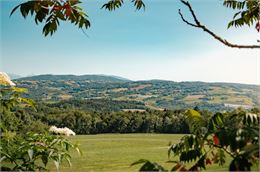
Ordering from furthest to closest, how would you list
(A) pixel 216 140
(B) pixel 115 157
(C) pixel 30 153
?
(B) pixel 115 157 < (C) pixel 30 153 < (A) pixel 216 140

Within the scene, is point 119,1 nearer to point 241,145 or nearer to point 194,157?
point 194,157

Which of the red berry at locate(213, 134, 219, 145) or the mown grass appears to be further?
the mown grass

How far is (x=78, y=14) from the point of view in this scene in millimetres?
1786

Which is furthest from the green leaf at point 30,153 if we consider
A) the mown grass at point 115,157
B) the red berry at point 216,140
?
the mown grass at point 115,157

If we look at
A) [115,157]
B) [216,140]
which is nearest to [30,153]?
[216,140]

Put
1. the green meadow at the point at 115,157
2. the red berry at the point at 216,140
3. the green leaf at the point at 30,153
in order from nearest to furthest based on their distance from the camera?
the red berry at the point at 216,140 → the green leaf at the point at 30,153 → the green meadow at the point at 115,157

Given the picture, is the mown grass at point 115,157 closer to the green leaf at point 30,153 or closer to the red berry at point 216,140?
the green leaf at point 30,153

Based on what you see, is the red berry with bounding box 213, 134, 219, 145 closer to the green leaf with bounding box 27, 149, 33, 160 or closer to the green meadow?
the green leaf with bounding box 27, 149, 33, 160

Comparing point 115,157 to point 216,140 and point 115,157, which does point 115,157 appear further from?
point 216,140

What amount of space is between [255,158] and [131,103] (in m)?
182

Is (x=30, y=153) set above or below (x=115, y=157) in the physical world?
above

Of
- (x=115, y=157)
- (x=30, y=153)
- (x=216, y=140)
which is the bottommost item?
(x=115, y=157)

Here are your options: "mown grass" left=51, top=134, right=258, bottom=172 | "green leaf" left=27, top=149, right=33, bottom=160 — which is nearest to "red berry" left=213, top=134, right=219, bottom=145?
"green leaf" left=27, top=149, right=33, bottom=160

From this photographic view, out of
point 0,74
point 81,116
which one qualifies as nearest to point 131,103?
point 81,116
